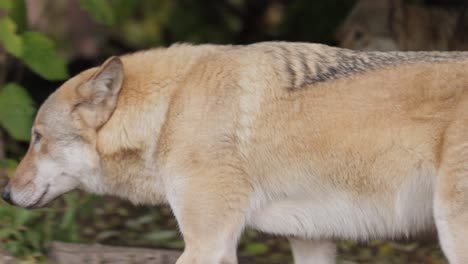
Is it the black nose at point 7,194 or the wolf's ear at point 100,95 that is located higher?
the wolf's ear at point 100,95

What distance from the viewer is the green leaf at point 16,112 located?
6.57 meters

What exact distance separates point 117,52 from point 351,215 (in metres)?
6.76

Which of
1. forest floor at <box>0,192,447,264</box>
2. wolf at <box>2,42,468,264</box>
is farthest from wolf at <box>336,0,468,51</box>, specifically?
wolf at <box>2,42,468,264</box>

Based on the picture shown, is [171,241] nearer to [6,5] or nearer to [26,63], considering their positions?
[26,63]

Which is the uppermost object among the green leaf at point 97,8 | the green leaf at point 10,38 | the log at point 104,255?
the green leaf at point 97,8

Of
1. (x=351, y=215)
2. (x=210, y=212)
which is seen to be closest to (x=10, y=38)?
(x=210, y=212)

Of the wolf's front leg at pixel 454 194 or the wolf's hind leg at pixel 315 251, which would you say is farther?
the wolf's hind leg at pixel 315 251

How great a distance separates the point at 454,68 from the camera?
193 inches

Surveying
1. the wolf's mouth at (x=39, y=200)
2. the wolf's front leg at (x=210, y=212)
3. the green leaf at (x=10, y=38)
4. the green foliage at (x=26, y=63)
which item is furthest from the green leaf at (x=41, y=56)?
the wolf's front leg at (x=210, y=212)

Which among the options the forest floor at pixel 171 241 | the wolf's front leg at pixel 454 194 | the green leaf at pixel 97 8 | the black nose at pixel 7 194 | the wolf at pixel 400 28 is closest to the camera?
the wolf's front leg at pixel 454 194

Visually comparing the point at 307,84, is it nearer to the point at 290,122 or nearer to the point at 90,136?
the point at 290,122

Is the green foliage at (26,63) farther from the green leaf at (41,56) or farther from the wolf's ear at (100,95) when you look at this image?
the wolf's ear at (100,95)

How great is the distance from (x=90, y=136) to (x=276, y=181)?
110 centimetres

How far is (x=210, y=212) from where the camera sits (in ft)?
16.6
